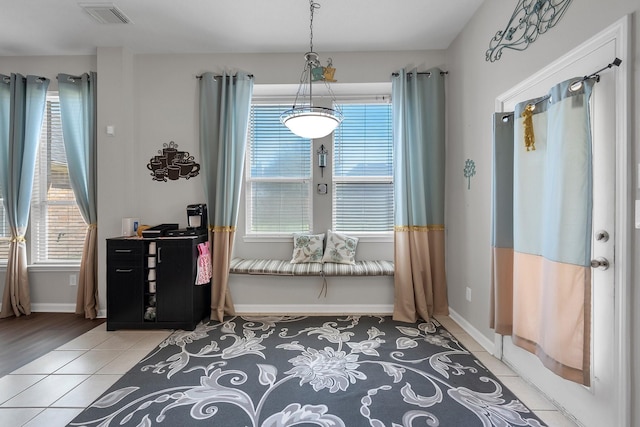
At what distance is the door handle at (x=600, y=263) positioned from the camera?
1554 mm

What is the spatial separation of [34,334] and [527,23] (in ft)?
16.9

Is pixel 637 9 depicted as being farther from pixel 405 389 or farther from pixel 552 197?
pixel 405 389

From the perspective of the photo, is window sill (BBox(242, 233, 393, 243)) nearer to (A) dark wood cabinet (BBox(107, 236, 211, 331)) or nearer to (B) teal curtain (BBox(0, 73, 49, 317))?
(A) dark wood cabinet (BBox(107, 236, 211, 331))

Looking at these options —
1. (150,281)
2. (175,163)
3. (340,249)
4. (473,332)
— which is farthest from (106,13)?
(473,332)

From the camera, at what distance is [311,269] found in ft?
11.2

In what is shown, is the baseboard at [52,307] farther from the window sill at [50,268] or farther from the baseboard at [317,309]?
the baseboard at [317,309]

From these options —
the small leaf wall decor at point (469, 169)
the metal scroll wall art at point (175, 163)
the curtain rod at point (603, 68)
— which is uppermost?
the curtain rod at point (603, 68)

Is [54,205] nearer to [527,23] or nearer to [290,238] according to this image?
[290,238]

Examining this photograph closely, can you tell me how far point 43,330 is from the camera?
310 cm

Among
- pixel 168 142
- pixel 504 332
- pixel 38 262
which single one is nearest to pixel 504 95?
pixel 504 332

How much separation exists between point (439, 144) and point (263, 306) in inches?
109

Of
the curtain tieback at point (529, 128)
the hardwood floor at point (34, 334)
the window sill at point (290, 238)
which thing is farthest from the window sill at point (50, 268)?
the curtain tieback at point (529, 128)

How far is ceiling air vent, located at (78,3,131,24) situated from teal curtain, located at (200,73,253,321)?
882 mm

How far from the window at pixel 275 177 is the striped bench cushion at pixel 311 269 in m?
0.52
